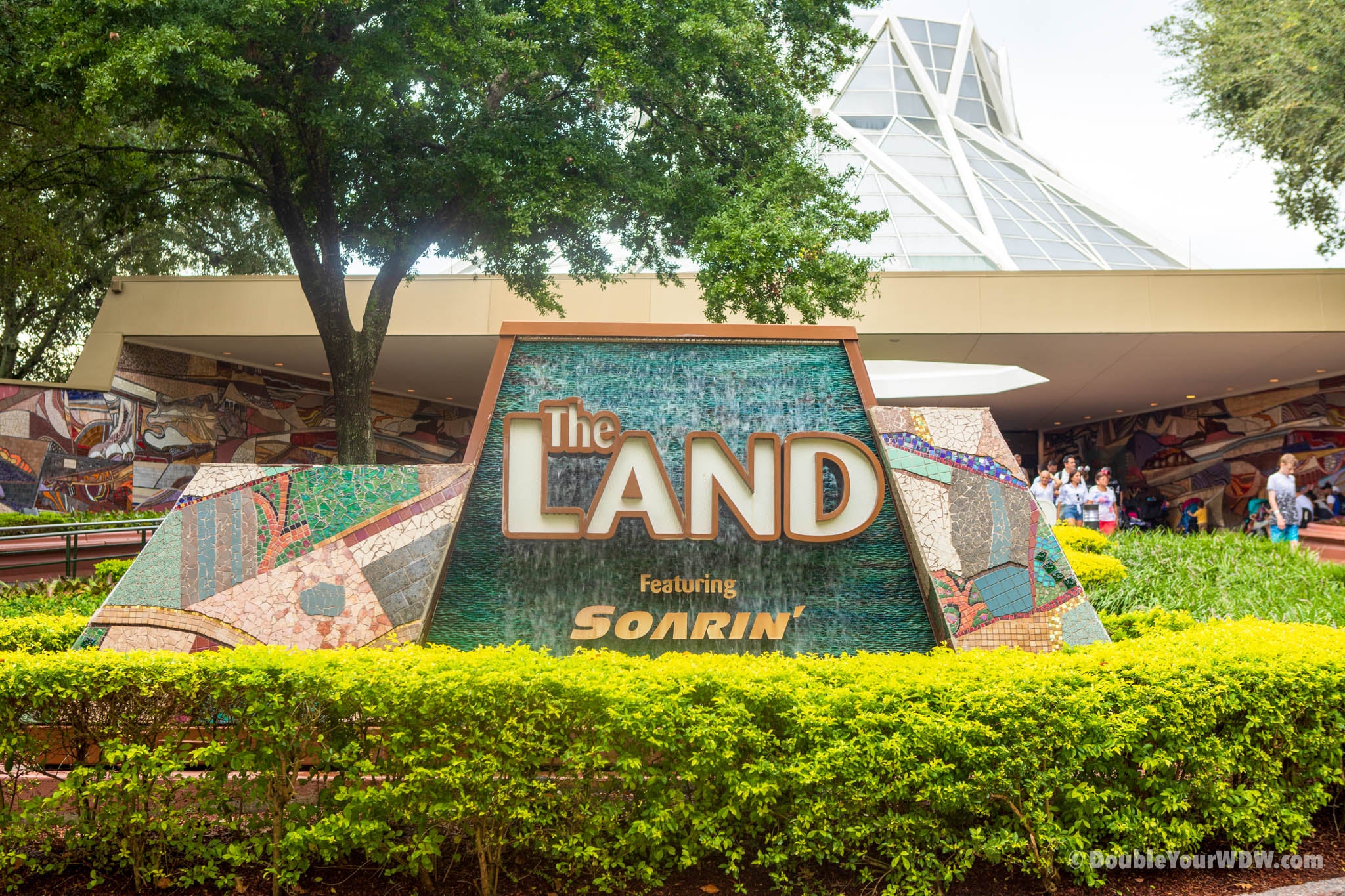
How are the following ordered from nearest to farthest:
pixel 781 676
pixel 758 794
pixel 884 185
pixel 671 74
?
1. pixel 758 794
2. pixel 781 676
3. pixel 671 74
4. pixel 884 185

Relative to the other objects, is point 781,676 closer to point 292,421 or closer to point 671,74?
point 671,74

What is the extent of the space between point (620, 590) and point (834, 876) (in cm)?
216

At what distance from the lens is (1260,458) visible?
21.5 m

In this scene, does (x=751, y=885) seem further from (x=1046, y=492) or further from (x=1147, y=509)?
(x=1147, y=509)

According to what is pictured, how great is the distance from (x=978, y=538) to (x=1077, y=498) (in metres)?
10.5

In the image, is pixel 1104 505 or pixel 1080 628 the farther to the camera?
pixel 1104 505

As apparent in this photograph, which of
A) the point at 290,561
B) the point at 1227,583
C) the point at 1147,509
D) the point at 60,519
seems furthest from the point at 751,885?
the point at 1147,509

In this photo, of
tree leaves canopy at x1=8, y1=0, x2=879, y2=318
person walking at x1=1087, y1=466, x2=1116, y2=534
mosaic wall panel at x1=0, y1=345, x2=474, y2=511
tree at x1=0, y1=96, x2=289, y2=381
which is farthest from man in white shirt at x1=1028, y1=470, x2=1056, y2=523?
tree at x1=0, y1=96, x2=289, y2=381

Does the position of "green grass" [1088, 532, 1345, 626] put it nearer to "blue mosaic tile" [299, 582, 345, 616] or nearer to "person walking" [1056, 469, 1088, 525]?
"person walking" [1056, 469, 1088, 525]

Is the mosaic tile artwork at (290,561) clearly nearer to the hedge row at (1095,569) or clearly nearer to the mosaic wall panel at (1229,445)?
the hedge row at (1095,569)

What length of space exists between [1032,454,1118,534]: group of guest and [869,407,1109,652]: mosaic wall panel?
8104mm

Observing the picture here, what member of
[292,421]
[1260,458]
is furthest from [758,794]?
[1260,458]

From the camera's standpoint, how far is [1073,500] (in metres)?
14.3

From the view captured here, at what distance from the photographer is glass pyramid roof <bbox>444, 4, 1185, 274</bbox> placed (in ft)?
63.2
